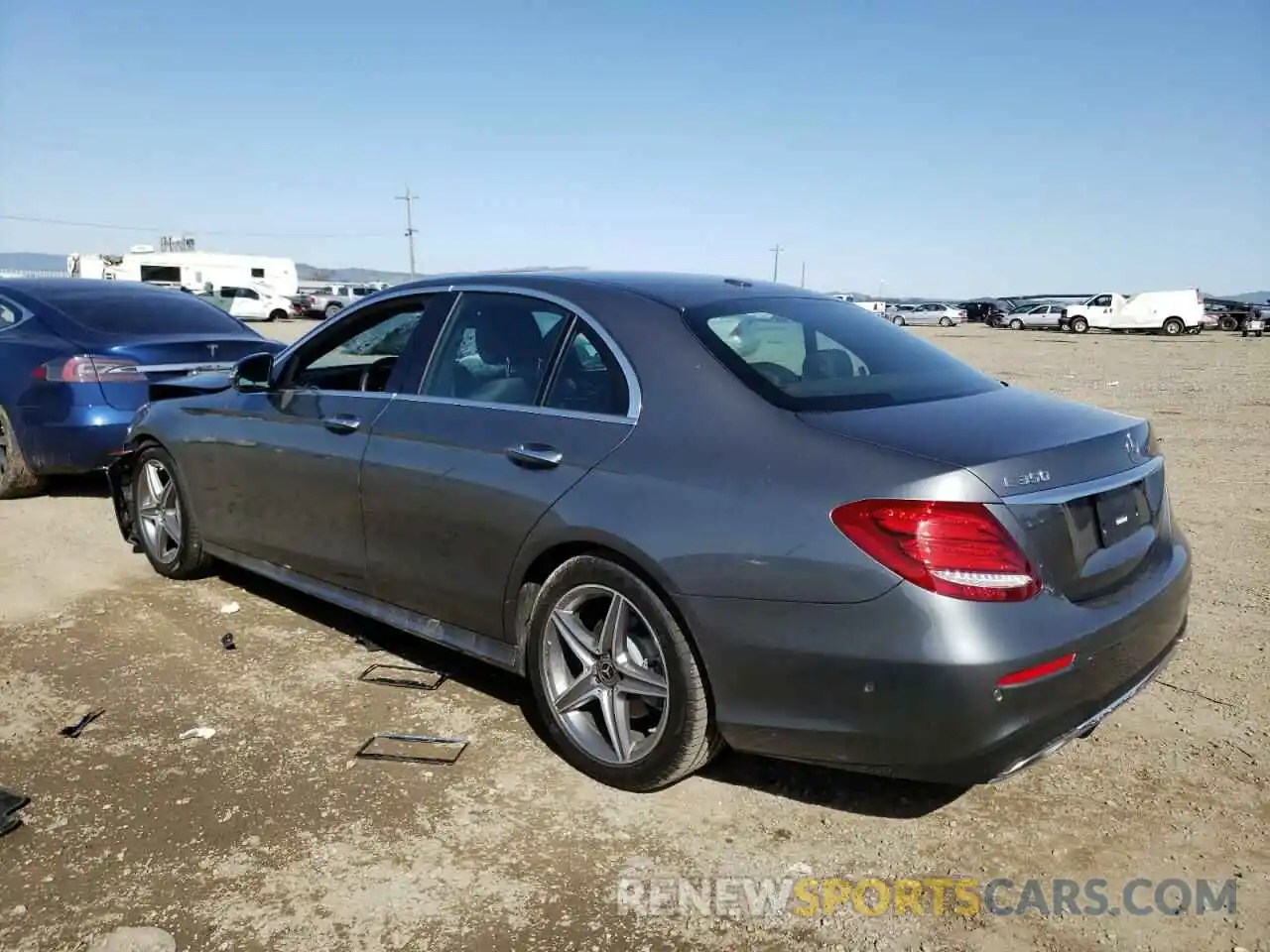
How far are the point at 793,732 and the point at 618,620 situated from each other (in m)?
0.66

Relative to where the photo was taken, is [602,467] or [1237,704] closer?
[602,467]

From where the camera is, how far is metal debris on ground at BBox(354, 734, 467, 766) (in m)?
3.36

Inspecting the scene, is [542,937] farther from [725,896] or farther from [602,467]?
[602,467]

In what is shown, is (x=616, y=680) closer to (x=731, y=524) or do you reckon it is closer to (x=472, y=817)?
(x=472, y=817)

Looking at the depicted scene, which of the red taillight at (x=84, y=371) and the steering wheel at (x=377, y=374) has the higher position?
the steering wheel at (x=377, y=374)

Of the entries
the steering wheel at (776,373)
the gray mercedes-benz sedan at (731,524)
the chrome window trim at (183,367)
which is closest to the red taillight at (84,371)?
the chrome window trim at (183,367)

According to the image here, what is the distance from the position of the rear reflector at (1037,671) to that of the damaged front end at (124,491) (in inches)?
187

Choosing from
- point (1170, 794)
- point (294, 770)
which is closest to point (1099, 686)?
point (1170, 794)

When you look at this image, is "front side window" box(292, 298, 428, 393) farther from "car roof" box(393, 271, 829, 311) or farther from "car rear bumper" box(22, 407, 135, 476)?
"car rear bumper" box(22, 407, 135, 476)

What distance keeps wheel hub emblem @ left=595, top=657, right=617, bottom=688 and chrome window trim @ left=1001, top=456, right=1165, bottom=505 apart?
Result: 130 centimetres

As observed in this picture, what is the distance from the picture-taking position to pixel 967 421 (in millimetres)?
2846

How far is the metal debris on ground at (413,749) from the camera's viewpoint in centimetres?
336

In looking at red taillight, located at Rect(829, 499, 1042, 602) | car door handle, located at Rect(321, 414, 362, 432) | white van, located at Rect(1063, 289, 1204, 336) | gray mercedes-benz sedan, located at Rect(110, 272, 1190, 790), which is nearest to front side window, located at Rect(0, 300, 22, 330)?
gray mercedes-benz sedan, located at Rect(110, 272, 1190, 790)

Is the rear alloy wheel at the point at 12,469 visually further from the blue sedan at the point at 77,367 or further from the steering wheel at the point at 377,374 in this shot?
the steering wheel at the point at 377,374
